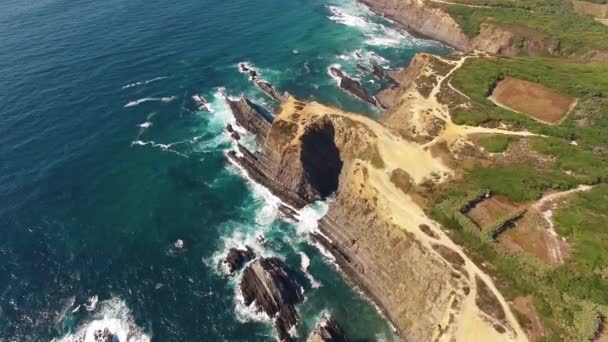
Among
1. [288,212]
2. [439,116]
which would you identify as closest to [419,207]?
[288,212]

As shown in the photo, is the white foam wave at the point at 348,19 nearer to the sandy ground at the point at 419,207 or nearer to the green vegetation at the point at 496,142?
the sandy ground at the point at 419,207

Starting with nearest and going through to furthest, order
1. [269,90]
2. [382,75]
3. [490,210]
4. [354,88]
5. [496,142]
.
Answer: [490,210], [496,142], [269,90], [354,88], [382,75]

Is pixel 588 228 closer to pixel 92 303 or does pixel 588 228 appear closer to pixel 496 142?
pixel 496 142

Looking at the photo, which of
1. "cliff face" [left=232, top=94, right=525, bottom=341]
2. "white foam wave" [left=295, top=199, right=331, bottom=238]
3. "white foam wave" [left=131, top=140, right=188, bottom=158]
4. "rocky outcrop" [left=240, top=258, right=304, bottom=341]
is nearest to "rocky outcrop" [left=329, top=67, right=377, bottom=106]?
"cliff face" [left=232, top=94, right=525, bottom=341]

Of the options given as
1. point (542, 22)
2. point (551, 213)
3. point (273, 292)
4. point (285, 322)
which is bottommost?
point (285, 322)

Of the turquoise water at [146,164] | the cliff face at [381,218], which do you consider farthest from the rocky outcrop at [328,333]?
the cliff face at [381,218]

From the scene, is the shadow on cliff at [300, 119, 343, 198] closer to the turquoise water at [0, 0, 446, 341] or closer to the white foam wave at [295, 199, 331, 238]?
the white foam wave at [295, 199, 331, 238]

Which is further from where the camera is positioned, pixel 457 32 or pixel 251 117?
pixel 457 32
